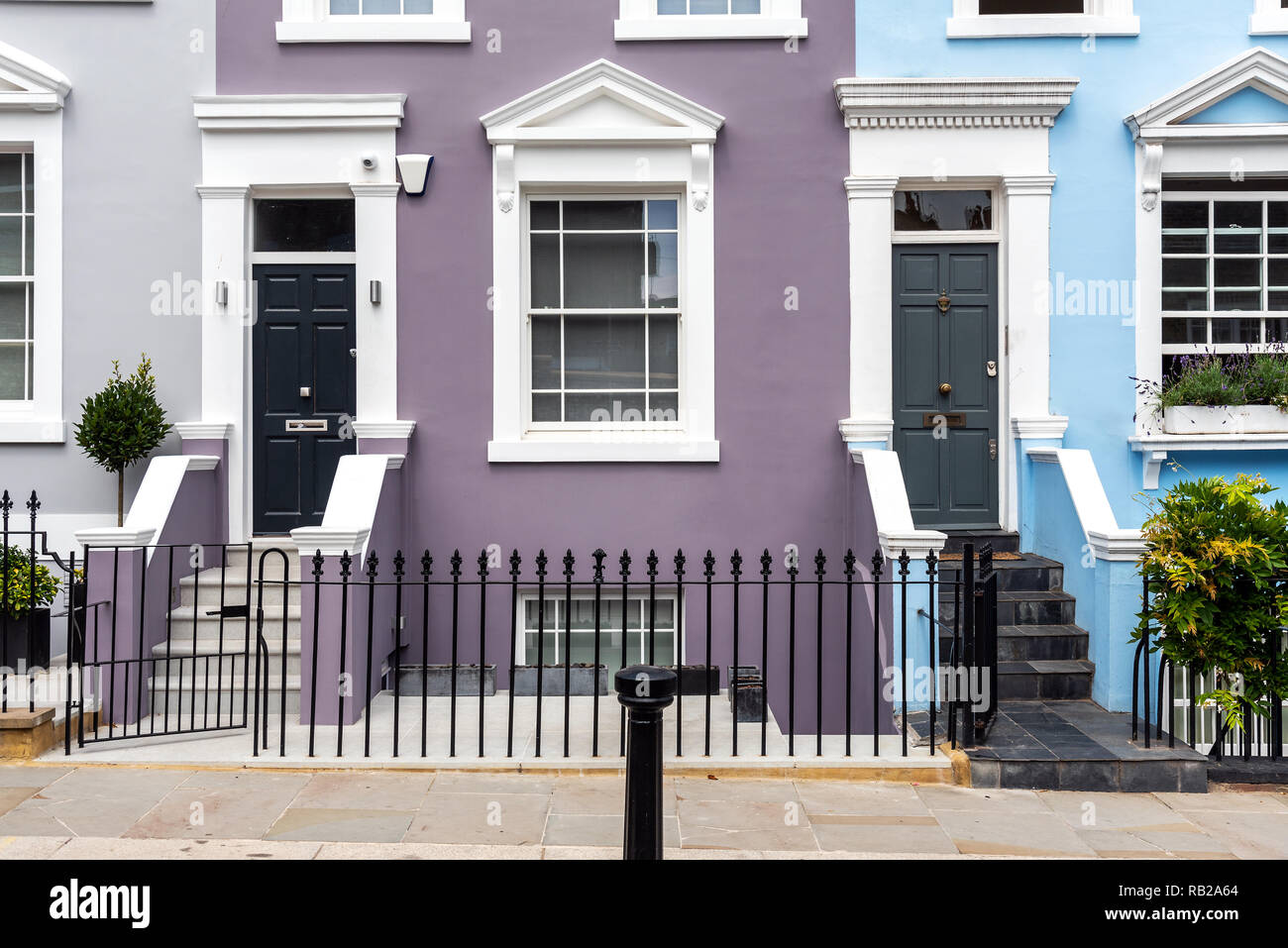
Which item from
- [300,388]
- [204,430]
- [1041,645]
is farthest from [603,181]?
[1041,645]

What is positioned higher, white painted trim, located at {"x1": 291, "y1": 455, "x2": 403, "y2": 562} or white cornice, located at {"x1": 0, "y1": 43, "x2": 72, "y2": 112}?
white cornice, located at {"x1": 0, "y1": 43, "x2": 72, "y2": 112}

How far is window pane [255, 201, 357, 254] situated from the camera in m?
→ 8.98

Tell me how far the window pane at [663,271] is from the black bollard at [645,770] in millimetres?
5012

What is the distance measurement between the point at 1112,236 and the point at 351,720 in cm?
691

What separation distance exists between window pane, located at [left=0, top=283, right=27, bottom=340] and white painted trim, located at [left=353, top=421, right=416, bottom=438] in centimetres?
299

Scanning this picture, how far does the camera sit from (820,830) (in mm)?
5340

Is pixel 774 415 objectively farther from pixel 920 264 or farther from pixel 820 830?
pixel 820 830

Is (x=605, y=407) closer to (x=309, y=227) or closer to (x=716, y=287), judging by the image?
(x=716, y=287)

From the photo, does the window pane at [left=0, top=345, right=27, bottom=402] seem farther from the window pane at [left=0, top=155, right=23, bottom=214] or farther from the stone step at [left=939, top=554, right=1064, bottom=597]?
the stone step at [left=939, top=554, right=1064, bottom=597]

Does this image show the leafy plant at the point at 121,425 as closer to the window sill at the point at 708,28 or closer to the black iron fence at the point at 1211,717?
the window sill at the point at 708,28

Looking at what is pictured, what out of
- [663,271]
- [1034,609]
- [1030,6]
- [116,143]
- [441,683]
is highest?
[1030,6]

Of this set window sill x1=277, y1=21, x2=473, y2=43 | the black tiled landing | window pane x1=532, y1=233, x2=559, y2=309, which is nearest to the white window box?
the black tiled landing

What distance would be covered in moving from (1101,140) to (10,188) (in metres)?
8.93

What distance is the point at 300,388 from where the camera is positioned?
8883 millimetres
